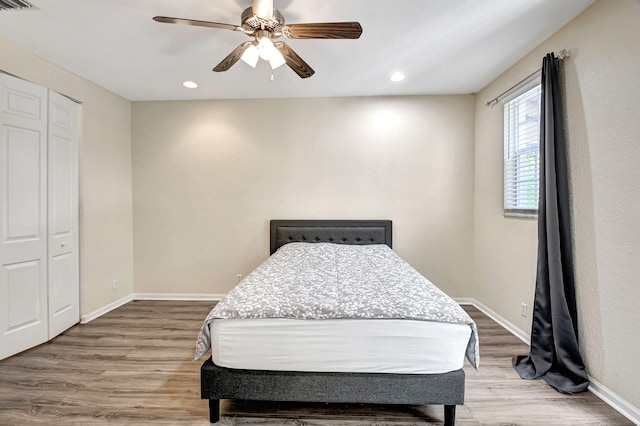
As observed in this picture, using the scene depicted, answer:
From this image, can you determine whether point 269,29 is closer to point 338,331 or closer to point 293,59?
point 293,59

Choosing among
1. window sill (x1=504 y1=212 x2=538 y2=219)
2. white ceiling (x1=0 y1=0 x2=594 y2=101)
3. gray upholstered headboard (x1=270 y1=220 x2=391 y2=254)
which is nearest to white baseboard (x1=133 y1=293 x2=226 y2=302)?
gray upholstered headboard (x1=270 y1=220 x2=391 y2=254)

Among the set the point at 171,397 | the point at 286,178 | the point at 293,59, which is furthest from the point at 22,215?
the point at 293,59

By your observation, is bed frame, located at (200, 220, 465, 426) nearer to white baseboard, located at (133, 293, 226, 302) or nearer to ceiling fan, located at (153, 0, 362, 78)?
ceiling fan, located at (153, 0, 362, 78)

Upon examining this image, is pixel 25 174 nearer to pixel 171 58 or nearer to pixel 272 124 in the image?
pixel 171 58

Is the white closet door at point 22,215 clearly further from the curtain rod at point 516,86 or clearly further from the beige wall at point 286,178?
the curtain rod at point 516,86

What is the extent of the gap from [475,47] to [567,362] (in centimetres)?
248

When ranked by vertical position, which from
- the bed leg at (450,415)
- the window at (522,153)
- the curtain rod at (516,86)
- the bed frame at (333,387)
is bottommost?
the bed leg at (450,415)

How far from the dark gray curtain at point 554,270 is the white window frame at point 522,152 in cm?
33

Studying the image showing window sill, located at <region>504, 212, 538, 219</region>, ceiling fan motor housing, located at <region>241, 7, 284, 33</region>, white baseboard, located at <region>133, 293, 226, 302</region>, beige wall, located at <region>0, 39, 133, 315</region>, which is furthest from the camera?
white baseboard, located at <region>133, 293, 226, 302</region>

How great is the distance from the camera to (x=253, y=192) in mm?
3705

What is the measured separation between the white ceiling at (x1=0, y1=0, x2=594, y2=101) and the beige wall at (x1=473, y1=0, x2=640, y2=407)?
0.22 meters

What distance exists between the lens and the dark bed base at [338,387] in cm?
153

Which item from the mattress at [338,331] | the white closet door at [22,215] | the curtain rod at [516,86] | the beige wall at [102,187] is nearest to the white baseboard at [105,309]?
the beige wall at [102,187]

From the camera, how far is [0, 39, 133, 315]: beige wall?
3.05 metres
